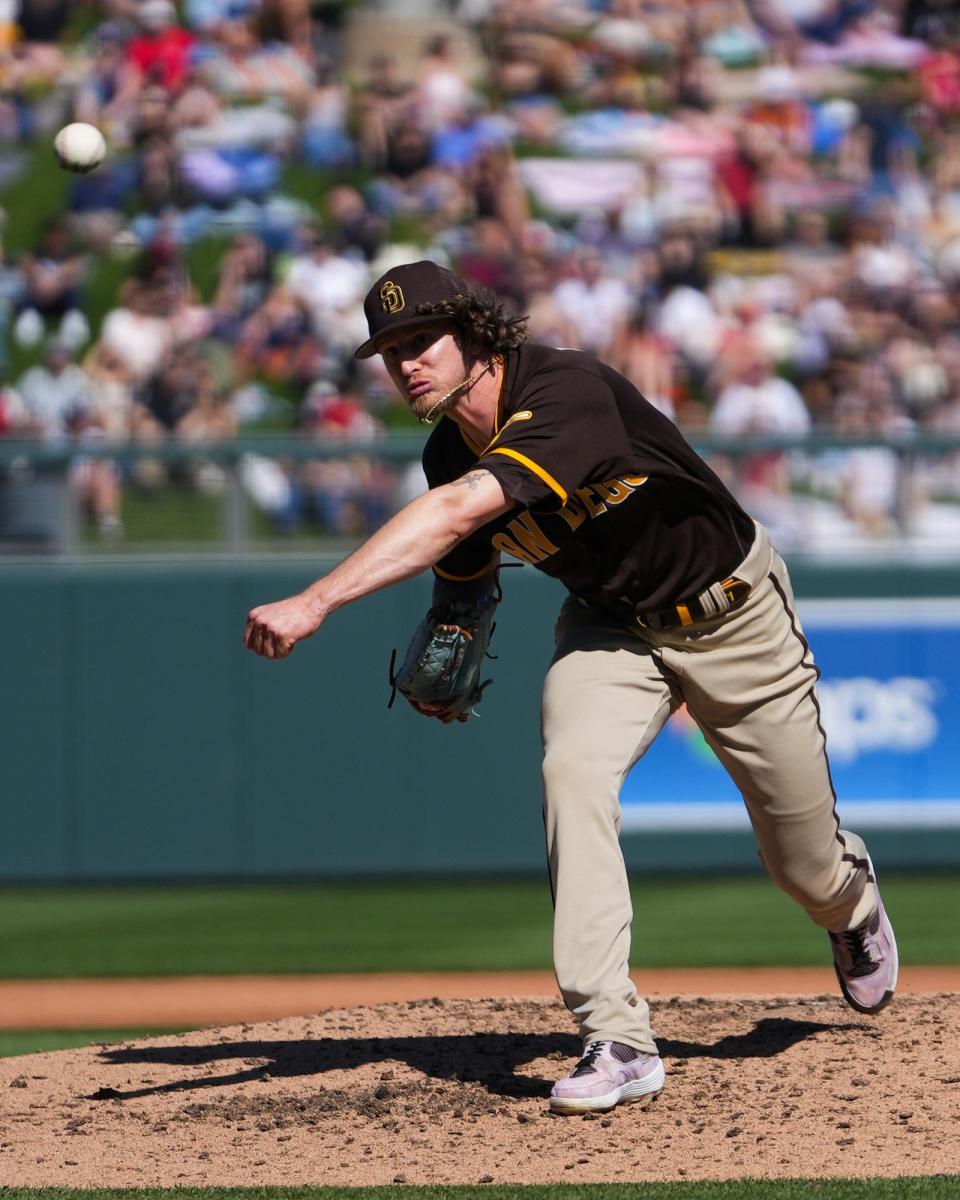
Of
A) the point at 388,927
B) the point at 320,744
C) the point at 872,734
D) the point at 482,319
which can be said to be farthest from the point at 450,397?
the point at 872,734

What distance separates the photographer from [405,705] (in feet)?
31.7

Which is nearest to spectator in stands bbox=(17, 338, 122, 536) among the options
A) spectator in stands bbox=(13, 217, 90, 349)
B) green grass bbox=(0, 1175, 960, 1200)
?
spectator in stands bbox=(13, 217, 90, 349)

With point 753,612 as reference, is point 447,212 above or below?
above

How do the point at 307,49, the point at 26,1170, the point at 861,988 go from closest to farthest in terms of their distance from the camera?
the point at 26,1170, the point at 861,988, the point at 307,49

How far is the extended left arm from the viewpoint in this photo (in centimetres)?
364

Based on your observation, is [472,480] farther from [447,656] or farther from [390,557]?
[447,656]

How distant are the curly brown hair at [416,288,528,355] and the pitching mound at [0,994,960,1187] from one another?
1708mm

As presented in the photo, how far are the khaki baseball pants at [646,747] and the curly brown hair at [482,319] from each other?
2.42 ft

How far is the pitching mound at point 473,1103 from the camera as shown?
393 cm

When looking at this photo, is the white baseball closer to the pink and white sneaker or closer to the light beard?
the light beard

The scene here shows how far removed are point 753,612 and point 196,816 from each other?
564 cm

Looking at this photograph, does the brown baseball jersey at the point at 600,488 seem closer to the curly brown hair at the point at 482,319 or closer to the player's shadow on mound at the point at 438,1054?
Answer: the curly brown hair at the point at 482,319

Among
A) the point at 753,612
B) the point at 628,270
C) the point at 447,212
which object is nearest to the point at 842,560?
the point at 628,270

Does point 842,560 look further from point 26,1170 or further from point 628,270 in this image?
point 26,1170
